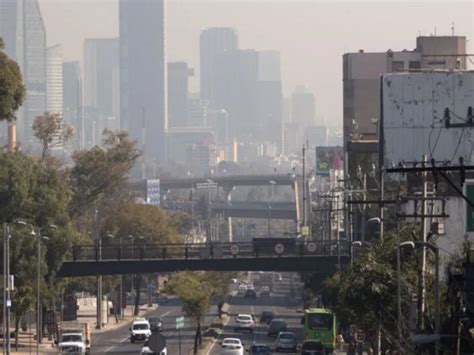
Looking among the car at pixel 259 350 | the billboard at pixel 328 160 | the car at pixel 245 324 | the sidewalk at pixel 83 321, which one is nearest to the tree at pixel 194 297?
the sidewalk at pixel 83 321

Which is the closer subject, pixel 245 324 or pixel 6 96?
pixel 6 96

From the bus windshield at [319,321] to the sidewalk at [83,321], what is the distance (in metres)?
10.6

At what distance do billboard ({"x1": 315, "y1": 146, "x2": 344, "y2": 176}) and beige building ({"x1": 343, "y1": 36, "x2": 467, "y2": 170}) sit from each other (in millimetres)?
3374

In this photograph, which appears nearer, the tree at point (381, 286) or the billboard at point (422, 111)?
the tree at point (381, 286)

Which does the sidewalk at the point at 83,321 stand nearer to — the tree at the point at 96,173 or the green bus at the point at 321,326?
the tree at the point at 96,173

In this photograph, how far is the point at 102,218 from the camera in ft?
438

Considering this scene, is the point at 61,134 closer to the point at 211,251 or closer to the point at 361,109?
the point at 361,109

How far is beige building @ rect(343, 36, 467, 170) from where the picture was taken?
4840 inches

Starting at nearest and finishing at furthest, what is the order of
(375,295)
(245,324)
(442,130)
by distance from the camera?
(375,295)
(442,130)
(245,324)

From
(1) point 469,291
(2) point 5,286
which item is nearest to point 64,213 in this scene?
(2) point 5,286

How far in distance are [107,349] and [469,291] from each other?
4588 cm

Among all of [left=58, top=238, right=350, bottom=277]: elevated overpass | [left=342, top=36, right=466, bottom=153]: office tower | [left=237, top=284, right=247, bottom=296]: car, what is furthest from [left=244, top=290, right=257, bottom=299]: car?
[left=58, top=238, right=350, bottom=277]: elevated overpass

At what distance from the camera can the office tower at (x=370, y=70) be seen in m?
124

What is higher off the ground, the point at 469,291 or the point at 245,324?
the point at 469,291
